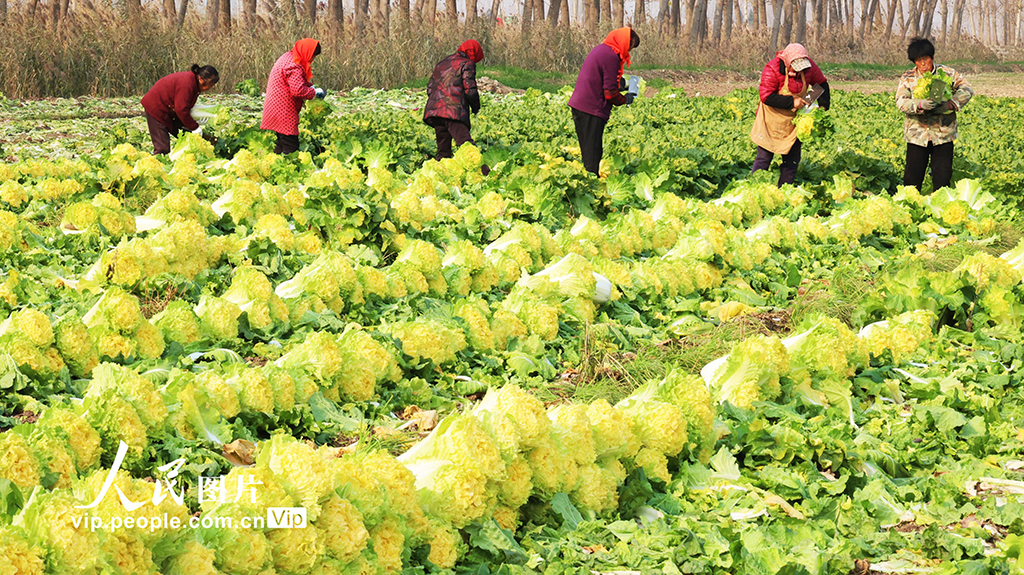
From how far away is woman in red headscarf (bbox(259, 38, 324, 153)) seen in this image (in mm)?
9164

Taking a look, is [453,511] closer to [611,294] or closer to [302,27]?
[611,294]

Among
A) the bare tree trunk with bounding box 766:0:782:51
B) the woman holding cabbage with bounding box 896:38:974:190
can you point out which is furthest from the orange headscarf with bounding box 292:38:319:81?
the bare tree trunk with bounding box 766:0:782:51

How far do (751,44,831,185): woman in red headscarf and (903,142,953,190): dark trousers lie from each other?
97 centimetres

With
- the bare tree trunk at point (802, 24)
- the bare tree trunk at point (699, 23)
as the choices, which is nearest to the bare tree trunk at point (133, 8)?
the bare tree trunk at point (699, 23)

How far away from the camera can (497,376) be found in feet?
15.8

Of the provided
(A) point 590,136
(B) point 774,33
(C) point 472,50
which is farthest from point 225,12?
(B) point 774,33

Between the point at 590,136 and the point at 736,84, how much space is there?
2097 cm

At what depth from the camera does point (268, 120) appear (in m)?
9.39

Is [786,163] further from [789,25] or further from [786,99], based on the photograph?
[789,25]

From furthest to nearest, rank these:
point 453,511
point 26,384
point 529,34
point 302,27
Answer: point 529,34 < point 302,27 < point 26,384 < point 453,511

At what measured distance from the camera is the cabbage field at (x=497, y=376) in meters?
2.89

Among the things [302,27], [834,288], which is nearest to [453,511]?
[834,288]

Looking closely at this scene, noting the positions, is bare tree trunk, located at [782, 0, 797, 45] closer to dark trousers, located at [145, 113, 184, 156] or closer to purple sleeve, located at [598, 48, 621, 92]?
Answer: purple sleeve, located at [598, 48, 621, 92]

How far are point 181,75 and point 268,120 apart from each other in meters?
0.91
